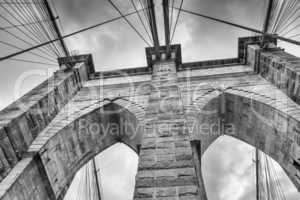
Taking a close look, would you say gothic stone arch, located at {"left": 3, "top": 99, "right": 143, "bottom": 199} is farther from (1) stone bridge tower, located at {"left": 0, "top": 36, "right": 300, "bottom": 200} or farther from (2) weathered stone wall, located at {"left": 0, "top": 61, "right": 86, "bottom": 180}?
(2) weathered stone wall, located at {"left": 0, "top": 61, "right": 86, "bottom": 180}

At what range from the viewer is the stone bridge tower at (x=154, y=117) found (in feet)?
14.1

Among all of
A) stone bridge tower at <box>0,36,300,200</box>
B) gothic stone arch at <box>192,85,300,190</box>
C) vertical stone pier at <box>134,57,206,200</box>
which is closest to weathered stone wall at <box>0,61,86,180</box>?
stone bridge tower at <box>0,36,300,200</box>

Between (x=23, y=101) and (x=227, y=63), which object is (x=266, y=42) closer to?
(x=227, y=63)

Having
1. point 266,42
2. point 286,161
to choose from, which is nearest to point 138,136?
point 286,161

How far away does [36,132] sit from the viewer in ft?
19.7

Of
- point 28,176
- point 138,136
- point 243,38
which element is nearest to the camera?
point 28,176

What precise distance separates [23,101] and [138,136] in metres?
3.18

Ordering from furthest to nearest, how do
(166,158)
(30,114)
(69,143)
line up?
(69,143), (30,114), (166,158)

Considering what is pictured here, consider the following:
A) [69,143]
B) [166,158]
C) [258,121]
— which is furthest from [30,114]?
[258,121]

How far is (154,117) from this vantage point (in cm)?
449

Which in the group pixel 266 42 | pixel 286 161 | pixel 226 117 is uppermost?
Result: pixel 266 42

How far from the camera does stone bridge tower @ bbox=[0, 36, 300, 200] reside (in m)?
4.31

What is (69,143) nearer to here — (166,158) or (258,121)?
(166,158)

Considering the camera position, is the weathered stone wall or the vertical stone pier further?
the weathered stone wall
